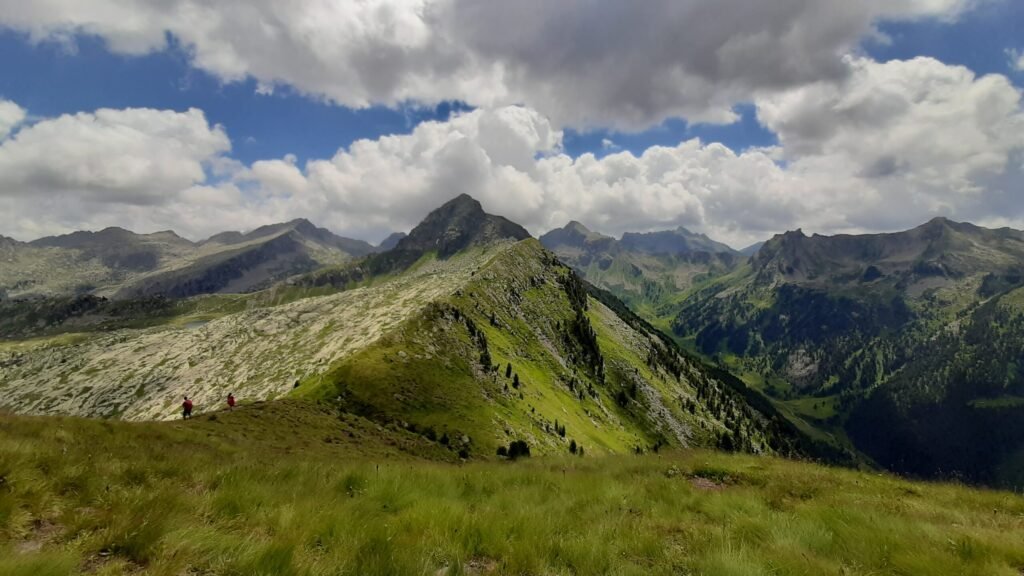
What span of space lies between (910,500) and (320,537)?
15620 millimetres

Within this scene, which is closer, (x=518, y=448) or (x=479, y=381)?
(x=518, y=448)

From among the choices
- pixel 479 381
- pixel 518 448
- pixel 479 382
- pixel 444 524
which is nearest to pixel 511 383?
pixel 479 381

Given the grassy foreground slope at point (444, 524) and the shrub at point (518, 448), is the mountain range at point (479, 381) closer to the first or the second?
the shrub at point (518, 448)

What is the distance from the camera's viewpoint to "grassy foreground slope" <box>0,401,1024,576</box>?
5.90 m

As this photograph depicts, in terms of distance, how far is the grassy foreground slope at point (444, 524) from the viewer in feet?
19.4

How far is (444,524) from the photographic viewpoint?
8.13m

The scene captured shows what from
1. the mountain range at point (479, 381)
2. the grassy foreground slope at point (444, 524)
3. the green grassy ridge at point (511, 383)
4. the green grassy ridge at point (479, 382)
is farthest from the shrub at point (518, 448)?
the grassy foreground slope at point (444, 524)

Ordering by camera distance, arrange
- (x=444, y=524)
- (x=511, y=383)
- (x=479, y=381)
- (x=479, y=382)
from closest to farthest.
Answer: (x=444, y=524)
(x=479, y=382)
(x=479, y=381)
(x=511, y=383)

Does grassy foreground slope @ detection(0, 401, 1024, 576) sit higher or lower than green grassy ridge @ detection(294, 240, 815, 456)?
higher

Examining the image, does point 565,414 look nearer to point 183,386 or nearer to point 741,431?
point 741,431

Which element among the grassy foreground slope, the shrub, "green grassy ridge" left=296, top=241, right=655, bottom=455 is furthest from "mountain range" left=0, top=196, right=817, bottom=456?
the grassy foreground slope

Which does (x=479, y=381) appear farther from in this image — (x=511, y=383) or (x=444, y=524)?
(x=444, y=524)

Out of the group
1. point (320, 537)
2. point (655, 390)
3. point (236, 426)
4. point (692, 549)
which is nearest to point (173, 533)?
point (320, 537)

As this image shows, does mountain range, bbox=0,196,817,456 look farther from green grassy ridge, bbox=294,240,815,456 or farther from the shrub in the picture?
the shrub
